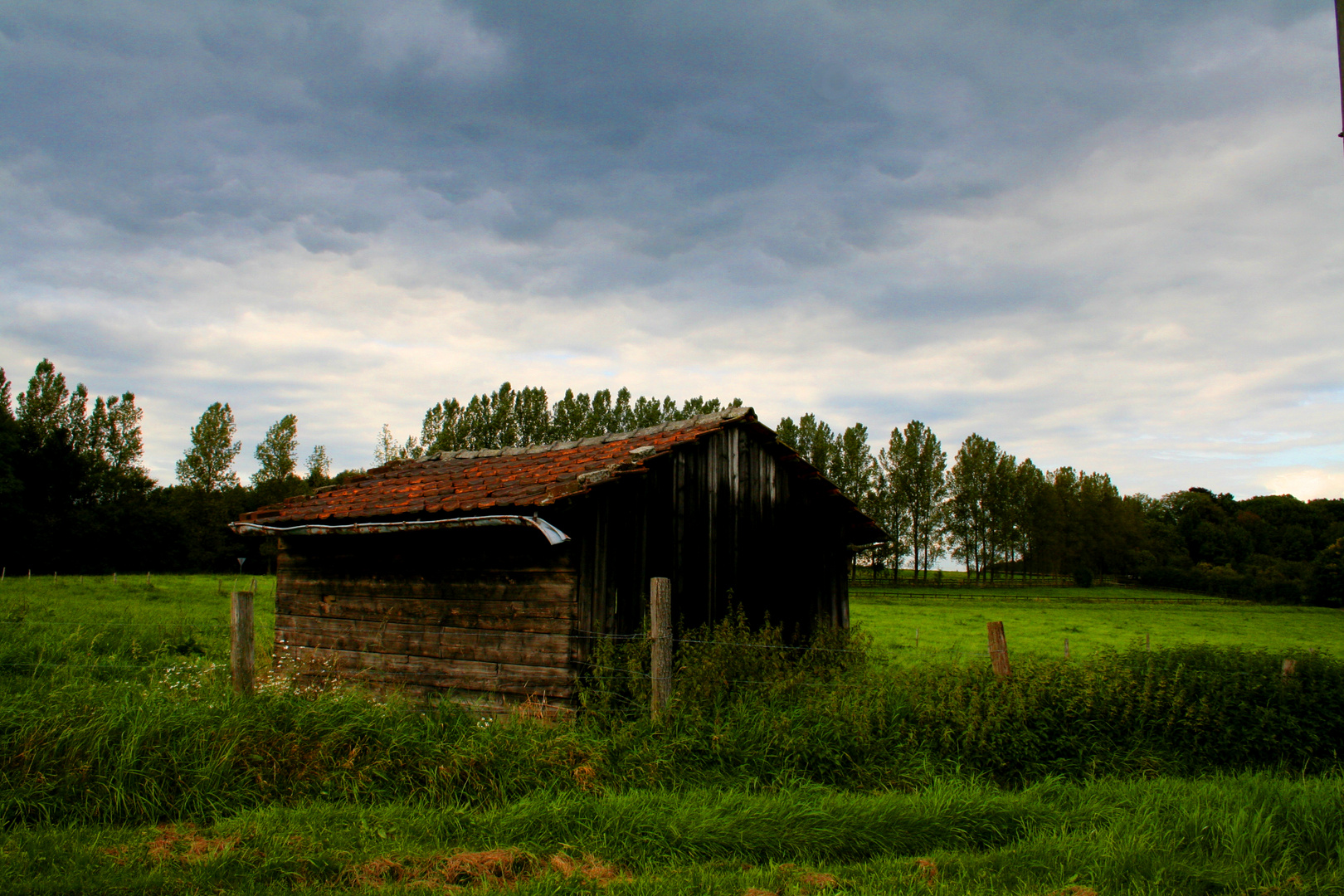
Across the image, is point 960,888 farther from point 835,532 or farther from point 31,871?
point 835,532

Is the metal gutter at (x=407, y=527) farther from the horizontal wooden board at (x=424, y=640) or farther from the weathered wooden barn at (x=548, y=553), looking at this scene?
the horizontal wooden board at (x=424, y=640)

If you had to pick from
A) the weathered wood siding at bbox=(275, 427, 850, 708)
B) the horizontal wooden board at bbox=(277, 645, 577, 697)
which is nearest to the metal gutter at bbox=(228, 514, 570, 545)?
the weathered wood siding at bbox=(275, 427, 850, 708)

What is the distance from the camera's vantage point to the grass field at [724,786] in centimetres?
474

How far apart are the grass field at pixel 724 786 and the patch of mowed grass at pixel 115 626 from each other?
0.60m

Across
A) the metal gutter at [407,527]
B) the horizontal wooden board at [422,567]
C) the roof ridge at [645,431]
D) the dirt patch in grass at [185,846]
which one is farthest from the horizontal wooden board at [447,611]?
the dirt patch in grass at [185,846]

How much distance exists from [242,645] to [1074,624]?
121 ft

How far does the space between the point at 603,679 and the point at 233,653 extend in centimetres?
374

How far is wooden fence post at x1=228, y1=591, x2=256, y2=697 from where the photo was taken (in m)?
7.03

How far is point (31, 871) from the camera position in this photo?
4453mm

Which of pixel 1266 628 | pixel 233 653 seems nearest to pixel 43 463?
pixel 233 653

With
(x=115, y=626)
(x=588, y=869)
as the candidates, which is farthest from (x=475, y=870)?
(x=115, y=626)

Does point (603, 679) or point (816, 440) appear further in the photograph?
point (816, 440)

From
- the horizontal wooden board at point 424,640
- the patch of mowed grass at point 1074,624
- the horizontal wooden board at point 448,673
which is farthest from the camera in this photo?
the patch of mowed grass at point 1074,624

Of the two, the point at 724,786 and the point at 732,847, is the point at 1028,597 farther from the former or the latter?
the point at 732,847
